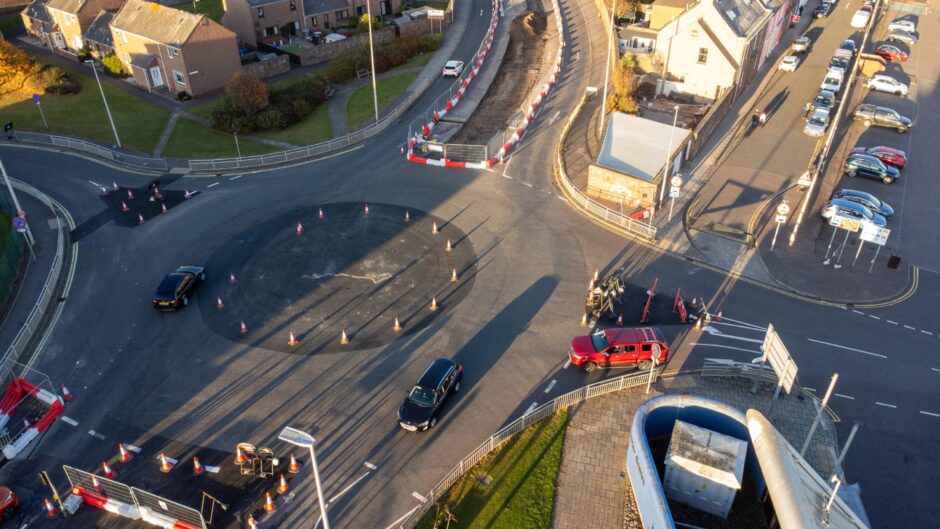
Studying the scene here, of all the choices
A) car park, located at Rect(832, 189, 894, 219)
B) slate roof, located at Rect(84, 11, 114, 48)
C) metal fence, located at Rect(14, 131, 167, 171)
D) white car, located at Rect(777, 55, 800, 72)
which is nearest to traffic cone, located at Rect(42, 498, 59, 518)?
metal fence, located at Rect(14, 131, 167, 171)

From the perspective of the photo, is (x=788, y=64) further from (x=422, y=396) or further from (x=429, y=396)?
(x=422, y=396)

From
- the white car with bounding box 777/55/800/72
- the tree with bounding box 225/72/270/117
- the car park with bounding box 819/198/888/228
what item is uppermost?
the white car with bounding box 777/55/800/72

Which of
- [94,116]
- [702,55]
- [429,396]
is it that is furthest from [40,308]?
[702,55]

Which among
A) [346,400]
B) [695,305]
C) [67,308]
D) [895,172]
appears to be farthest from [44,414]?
[895,172]

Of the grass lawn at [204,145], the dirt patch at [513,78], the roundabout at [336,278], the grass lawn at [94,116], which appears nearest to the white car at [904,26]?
the dirt patch at [513,78]

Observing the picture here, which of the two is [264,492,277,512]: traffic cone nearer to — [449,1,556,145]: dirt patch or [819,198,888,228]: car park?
[449,1,556,145]: dirt patch

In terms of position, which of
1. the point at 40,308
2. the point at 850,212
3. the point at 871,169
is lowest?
the point at 40,308

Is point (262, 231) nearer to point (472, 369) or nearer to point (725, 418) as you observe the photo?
point (472, 369)
